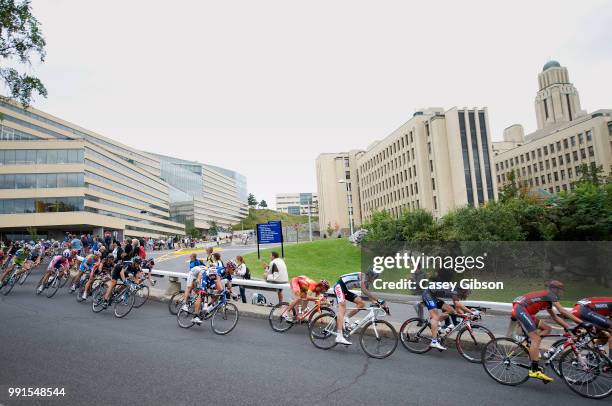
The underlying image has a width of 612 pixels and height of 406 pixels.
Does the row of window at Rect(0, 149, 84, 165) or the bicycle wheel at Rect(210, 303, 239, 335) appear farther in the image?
the row of window at Rect(0, 149, 84, 165)

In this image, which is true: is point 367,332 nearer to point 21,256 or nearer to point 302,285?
point 302,285

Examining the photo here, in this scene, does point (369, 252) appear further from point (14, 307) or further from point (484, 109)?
point (484, 109)

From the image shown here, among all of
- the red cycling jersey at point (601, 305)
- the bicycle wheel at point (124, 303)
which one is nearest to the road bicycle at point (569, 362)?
the red cycling jersey at point (601, 305)

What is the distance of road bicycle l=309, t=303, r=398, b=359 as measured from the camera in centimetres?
840

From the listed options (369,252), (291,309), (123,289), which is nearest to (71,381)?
(291,309)

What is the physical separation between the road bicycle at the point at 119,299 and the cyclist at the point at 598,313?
11261 millimetres

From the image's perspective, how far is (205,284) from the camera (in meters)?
11.0

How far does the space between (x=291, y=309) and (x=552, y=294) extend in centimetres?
600

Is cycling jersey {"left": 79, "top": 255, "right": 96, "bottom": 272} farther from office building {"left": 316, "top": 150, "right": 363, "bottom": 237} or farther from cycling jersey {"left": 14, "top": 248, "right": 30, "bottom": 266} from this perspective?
office building {"left": 316, "top": 150, "right": 363, "bottom": 237}

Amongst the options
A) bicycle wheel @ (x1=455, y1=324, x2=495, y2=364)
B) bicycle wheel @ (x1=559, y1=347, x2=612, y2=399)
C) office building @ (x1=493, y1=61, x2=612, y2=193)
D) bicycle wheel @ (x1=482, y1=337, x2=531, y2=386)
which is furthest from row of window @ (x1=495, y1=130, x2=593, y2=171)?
bicycle wheel @ (x1=482, y1=337, x2=531, y2=386)

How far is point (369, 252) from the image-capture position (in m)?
38.6

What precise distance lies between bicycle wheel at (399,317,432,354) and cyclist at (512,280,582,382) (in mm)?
1902

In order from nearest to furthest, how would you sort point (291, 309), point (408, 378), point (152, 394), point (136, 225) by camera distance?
point (152, 394), point (408, 378), point (291, 309), point (136, 225)

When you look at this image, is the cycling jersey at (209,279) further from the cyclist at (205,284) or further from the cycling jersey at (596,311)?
the cycling jersey at (596,311)
